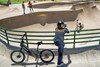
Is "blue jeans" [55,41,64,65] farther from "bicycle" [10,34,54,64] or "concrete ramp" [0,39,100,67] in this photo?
"bicycle" [10,34,54,64]

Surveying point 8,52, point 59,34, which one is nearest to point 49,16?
point 8,52

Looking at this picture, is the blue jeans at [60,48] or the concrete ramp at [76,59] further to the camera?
the concrete ramp at [76,59]

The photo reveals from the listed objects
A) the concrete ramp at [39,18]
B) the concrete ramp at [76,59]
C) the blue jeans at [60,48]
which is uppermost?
the concrete ramp at [39,18]

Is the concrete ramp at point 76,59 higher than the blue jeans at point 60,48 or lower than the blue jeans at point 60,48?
lower

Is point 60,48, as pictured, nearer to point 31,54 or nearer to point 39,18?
point 31,54

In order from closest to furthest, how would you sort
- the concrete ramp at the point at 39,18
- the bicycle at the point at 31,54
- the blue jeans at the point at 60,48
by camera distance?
1. the blue jeans at the point at 60,48
2. the bicycle at the point at 31,54
3. the concrete ramp at the point at 39,18

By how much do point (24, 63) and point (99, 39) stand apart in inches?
153

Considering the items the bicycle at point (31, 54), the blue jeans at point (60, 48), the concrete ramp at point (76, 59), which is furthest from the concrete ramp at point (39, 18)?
the blue jeans at point (60, 48)

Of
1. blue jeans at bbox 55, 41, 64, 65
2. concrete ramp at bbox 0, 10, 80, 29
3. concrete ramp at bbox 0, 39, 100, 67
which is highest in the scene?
concrete ramp at bbox 0, 10, 80, 29

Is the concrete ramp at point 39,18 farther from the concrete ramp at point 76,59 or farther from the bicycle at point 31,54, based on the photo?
the bicycle at point 31,54

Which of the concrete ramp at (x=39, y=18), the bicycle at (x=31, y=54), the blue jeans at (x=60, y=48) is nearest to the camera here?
the blue jeans at (x=60, y=48)

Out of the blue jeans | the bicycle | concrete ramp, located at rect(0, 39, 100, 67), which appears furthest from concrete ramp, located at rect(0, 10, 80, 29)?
the blue jeans

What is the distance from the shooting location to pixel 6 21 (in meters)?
23.7

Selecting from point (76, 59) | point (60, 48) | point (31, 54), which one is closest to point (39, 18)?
point (76, 59)
